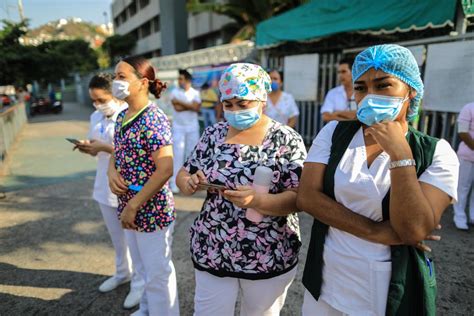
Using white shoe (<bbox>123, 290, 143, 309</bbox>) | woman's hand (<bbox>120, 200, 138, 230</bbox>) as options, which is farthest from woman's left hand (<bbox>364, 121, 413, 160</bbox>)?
white shoe (<bbox>123, 290, 143, 309</bbox>)

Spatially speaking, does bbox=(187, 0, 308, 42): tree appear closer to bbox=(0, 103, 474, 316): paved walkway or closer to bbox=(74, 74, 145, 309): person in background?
bbox=(0, 103, 474, 316): paved walkway

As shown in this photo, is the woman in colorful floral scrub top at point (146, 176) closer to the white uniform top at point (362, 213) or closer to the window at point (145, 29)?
the white uniform top at point (362, 213)

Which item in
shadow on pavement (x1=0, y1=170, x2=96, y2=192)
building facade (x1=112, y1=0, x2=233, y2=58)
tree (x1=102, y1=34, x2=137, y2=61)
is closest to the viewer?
shadow on pavement (x1=0, y1=170, x2=96, y2=192)

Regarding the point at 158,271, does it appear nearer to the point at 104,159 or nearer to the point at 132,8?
the point at 104,159

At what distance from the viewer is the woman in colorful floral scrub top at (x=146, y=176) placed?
7.15 feet

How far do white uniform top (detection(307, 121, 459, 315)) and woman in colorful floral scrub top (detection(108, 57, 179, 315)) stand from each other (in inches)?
44.7

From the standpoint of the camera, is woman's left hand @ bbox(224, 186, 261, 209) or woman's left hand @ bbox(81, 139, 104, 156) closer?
woman's left hand @ bbox(224, 186, 261, 209)

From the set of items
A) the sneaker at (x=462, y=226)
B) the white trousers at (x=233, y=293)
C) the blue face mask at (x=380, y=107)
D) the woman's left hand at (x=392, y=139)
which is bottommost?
the sneaker at (x=462, y=226)

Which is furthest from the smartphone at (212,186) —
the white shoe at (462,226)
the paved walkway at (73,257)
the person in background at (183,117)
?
the person in background at (183,117)

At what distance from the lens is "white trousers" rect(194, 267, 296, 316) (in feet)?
5.79

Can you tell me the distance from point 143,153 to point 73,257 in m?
2.10

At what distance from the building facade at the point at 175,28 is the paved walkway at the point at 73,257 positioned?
60.3 feet

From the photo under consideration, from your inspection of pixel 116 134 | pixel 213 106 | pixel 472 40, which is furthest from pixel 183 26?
pixel 116 134

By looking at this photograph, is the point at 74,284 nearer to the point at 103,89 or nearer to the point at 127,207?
the point at 127,207
